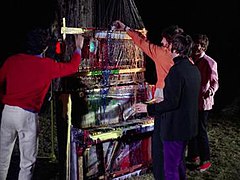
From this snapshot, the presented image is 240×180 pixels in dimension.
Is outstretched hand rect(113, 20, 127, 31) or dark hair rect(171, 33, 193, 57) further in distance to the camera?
outstretched hand rect(113, 20, 127, 31)

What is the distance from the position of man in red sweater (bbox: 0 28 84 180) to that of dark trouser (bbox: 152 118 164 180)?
1.20 meters

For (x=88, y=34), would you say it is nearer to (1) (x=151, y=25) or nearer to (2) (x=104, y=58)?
(2) (x=104, y=58)

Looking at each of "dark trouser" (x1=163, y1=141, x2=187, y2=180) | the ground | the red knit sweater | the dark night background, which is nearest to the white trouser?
the red knit sweater

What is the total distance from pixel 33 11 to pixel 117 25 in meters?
10.9

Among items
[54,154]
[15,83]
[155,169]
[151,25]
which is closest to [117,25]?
[15,83]

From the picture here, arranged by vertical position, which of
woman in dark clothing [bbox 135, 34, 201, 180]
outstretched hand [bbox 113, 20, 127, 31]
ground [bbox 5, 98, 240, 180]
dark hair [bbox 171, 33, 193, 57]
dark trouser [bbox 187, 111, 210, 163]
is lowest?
ground [bbox 5, 98, 240, 180]

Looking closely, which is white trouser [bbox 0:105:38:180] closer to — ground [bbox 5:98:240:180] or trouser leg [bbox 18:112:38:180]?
trouser leg [bbox 18:112:38:180]

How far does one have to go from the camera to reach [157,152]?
4.01 meters

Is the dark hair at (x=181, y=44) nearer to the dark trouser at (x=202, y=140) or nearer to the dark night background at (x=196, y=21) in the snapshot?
the dark trouser at (x=202, y=140)

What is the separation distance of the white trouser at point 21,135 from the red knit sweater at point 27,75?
104 millimetres

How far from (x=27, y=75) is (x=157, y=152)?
5.82ft

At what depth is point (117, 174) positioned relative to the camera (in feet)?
15.2

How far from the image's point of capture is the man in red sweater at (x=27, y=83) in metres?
3.73

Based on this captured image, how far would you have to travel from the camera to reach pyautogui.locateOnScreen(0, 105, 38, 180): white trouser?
3.80 metres
